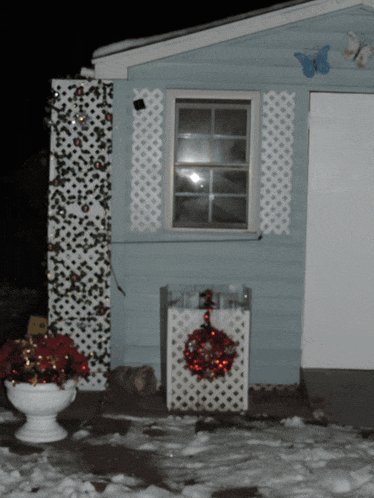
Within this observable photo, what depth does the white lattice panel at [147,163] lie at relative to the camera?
6.62 meters

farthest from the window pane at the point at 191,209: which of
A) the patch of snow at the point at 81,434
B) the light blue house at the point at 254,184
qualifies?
the patch of snow at the point at 81,434

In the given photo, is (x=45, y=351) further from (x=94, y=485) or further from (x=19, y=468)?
(x=94, y=485)

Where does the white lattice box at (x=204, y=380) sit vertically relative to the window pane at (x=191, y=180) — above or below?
below

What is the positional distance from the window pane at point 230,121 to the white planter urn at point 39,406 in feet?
10.3

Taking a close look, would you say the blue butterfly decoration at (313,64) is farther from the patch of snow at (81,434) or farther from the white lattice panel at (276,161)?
the patch of snow at (81,434)

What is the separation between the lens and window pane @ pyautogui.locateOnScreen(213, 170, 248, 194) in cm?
677

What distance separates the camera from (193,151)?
6.75 metres

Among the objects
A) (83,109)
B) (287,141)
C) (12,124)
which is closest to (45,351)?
(83,109)

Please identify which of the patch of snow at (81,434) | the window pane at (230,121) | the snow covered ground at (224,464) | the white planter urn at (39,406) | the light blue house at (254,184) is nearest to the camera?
the snow covered ground at (224,464)

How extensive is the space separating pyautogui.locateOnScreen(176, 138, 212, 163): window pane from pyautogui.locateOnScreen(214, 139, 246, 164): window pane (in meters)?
0.09

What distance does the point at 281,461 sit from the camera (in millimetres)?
4574

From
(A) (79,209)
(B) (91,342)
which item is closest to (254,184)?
(A) (79,209)

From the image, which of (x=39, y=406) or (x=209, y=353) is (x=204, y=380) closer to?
(x=209, y=353)

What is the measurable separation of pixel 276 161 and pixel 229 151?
514 millimetres
